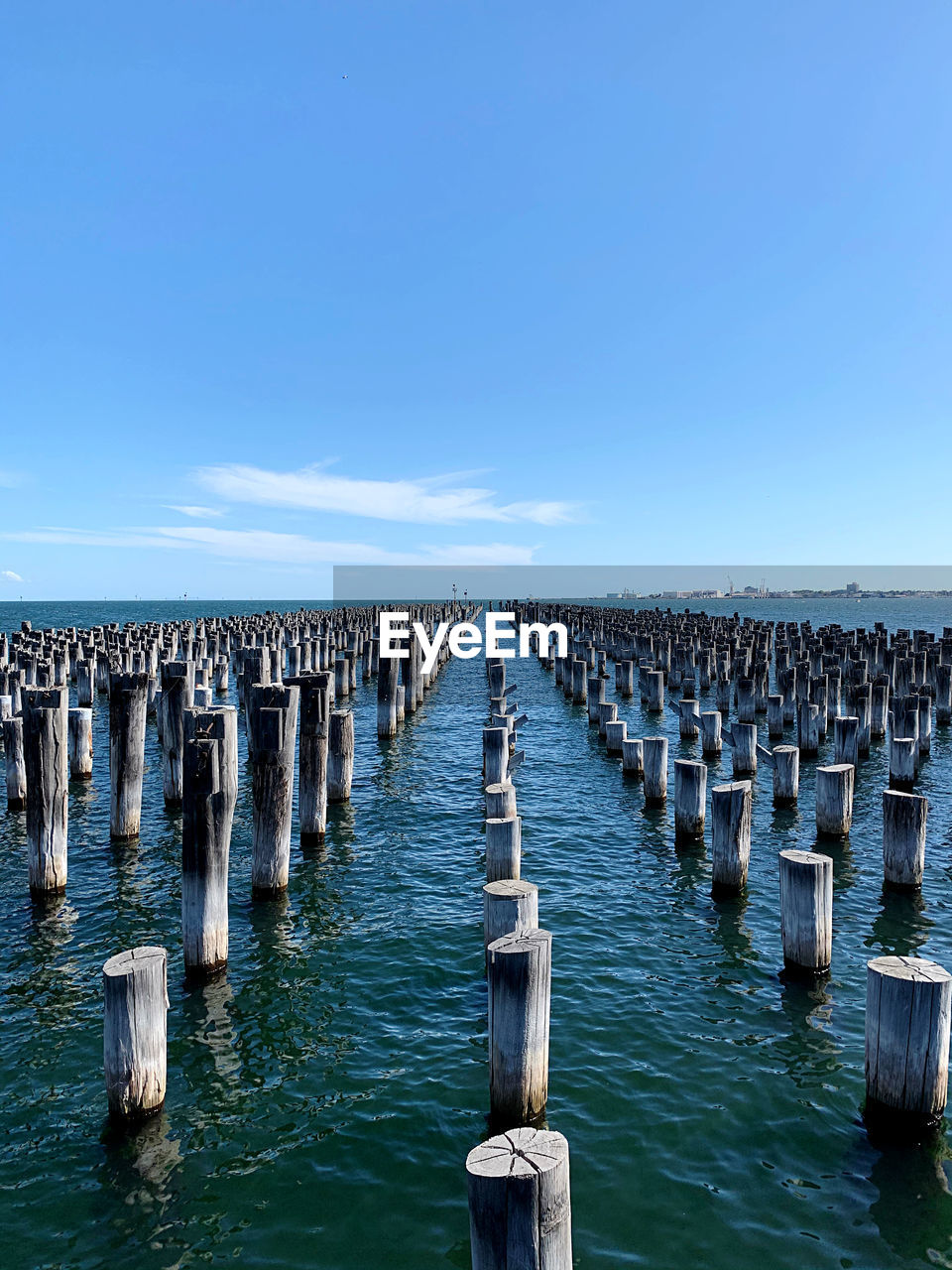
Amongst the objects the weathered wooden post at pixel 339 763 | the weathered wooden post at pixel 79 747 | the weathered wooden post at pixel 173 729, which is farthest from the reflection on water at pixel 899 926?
the weathered wooden post at pixel 79 747

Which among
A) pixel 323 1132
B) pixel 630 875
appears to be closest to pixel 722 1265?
pixel 323 1132

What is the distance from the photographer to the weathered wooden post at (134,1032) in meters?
6.12

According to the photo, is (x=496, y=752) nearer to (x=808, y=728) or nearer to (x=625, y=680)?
(x=808, y=728)

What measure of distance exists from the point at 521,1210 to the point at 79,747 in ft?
55.3

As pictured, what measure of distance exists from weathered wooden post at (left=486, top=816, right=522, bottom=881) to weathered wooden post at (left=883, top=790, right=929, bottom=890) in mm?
5458

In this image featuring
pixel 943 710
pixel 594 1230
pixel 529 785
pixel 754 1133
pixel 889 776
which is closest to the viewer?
pixel 594 1230

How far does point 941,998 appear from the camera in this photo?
19.4 feet

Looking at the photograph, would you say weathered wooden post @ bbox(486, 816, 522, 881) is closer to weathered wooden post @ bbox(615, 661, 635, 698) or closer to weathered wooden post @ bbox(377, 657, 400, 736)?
weathered wooden post @ bbox(377, 657, 400, 736)

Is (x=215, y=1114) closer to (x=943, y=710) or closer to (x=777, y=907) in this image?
(x=777, y=907)

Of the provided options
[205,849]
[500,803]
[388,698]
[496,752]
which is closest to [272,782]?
[205,849]

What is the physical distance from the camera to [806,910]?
28.2 ft

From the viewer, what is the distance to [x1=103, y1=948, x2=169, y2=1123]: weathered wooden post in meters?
6.12

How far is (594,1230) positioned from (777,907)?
6.46 m

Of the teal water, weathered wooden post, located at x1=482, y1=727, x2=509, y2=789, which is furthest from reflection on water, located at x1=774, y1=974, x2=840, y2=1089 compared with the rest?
weathered wooden post, located at x1=482, y1=727, x2=509, y2=789
